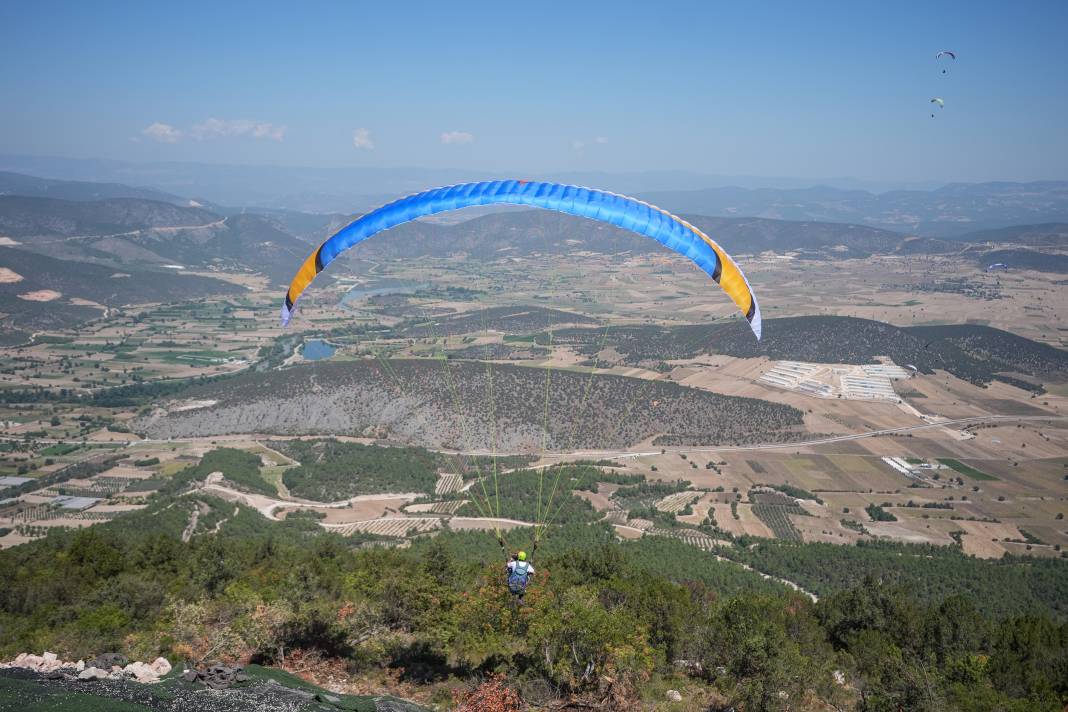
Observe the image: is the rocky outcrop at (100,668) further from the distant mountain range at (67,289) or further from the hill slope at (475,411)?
the distant mountain range at (67,289)

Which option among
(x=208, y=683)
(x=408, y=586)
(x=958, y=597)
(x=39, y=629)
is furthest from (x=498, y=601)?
(x=958, y=597)

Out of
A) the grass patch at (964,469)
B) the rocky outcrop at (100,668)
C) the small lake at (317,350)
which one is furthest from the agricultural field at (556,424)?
the rocky outcrop at (100,668)

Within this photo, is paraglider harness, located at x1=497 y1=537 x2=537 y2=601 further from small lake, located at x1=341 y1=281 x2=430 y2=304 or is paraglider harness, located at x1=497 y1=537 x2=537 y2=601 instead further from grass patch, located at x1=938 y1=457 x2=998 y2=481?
small lake, located at x1=341 y1=281 x2=430 y2=304

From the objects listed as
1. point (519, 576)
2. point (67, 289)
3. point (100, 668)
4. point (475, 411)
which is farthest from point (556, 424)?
point (67, 289)

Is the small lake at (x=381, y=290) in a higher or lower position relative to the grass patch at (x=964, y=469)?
higher

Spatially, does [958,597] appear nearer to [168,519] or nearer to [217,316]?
[168,519]

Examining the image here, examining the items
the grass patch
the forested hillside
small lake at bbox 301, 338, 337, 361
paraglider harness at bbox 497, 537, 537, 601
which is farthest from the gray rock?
small lake at bbox 301, 338, 337, 361
